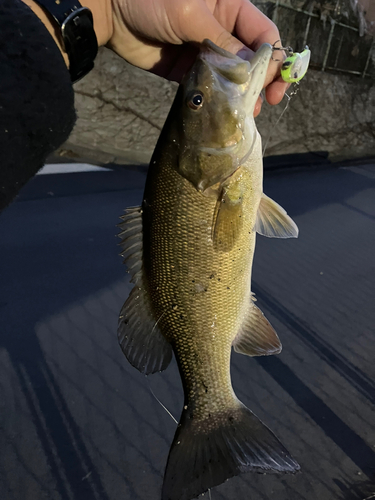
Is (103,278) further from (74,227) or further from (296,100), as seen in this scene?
(296,100)

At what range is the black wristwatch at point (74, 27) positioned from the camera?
1062 mm

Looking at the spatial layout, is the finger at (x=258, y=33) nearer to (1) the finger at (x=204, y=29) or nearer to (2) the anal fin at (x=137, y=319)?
(1) the finger at (x=204, y=29)

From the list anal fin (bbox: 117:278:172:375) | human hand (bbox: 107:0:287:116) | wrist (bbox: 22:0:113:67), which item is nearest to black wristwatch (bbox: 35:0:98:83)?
wrist (bbox: 22:0:113:67)

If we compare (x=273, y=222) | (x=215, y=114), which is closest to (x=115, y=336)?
(x=273, y=222)

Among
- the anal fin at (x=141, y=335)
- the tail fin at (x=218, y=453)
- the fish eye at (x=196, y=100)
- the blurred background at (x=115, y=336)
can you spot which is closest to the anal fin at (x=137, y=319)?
the anal fin at (x=141, y=335)

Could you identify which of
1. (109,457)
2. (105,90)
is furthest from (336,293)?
(105,90)

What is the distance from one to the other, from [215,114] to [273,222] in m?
0.39

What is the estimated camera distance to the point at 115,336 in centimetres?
200

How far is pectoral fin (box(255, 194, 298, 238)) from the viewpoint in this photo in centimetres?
118

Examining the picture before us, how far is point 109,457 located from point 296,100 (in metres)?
5.61

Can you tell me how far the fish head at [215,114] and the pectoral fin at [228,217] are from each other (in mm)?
44

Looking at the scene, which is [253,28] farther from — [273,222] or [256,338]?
[256,338]

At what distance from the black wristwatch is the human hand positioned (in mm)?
225

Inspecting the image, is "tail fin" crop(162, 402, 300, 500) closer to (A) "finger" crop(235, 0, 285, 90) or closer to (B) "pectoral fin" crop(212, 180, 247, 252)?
(B) "pectoral fin" crop(212, 180, 247, 252)
